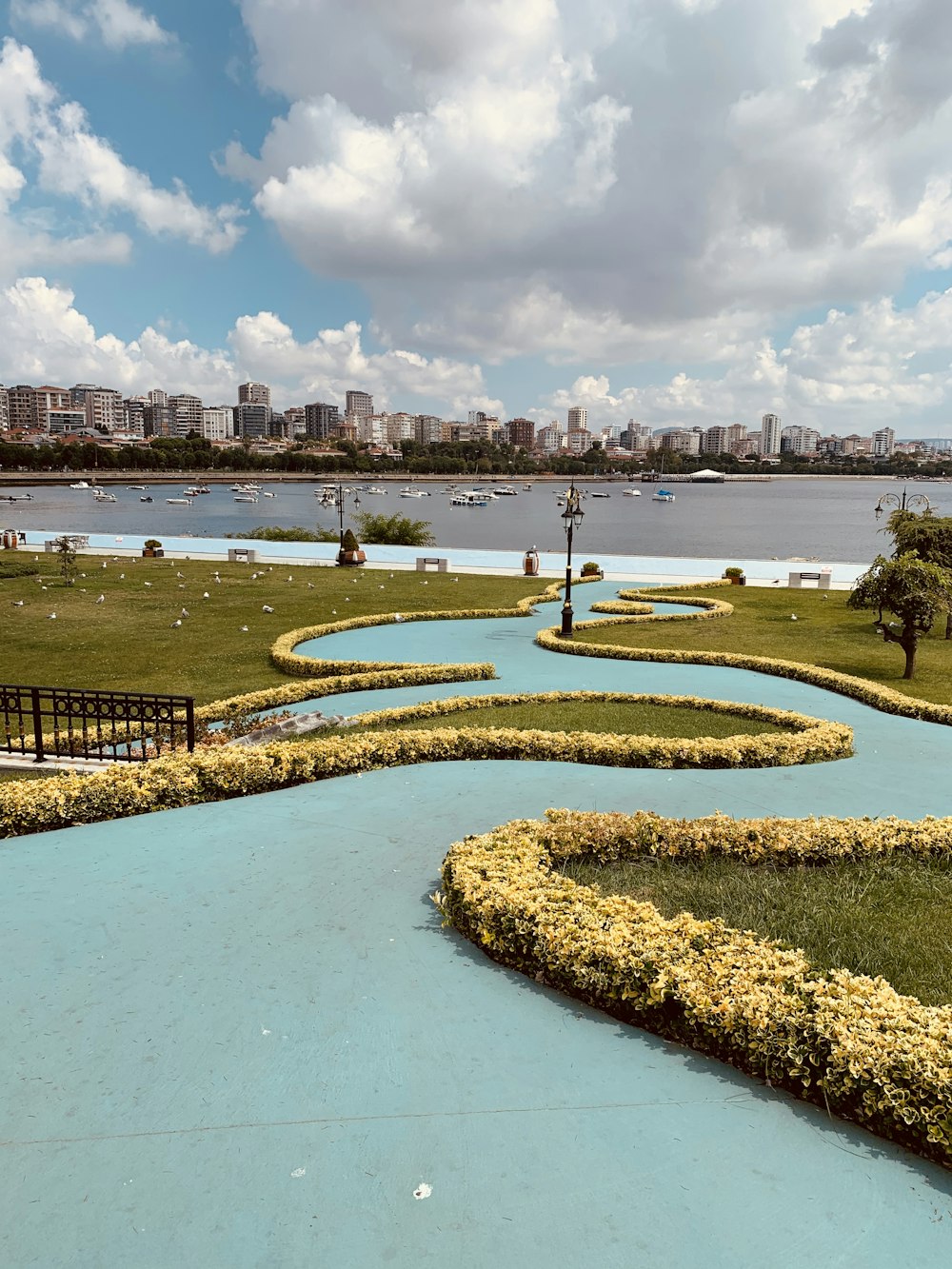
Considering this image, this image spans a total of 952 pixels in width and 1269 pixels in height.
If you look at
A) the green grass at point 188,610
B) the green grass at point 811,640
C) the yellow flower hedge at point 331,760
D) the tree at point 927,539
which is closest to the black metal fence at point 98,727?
the yellow flower hedge at point 331,760

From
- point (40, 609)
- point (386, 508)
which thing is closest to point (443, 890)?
point (40, 609)

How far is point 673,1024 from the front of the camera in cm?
428

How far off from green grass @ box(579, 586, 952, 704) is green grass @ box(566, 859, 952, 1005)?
23.2ft

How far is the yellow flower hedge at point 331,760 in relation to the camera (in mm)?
7109

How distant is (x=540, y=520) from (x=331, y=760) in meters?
66.0

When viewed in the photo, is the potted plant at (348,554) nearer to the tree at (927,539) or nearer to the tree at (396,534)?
the tree at (396,534)

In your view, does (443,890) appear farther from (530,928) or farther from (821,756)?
(821,756)

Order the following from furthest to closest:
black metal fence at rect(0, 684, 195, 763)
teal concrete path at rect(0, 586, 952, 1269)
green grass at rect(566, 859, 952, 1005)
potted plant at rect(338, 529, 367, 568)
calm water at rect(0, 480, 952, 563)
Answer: calm water at rect(0, 480, 952, 563) → potted plant at rect(338, 529, 367, 568) → black metal fence at rect(0, 684, 195, 763) → green grass at rect(566, 859, 952, 1005) → teal concrete path at rect(0, 586, 952, 1269)

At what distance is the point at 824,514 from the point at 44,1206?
100 meters

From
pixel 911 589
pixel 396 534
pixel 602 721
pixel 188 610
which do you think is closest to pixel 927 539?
pixel 911 589

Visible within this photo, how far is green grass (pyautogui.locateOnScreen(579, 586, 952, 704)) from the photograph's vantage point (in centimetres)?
1380

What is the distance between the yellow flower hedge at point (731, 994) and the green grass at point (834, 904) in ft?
1.39

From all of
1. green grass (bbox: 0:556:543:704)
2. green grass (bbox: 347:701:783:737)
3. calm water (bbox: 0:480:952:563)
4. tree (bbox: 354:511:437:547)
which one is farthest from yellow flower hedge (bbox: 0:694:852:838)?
calm water (bbox: 0:480:952:563)

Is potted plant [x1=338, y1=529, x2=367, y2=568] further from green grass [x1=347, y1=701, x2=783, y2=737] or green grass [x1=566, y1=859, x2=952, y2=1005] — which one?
green grass [x1=566, y1=859, x2=952, y2=1005]
